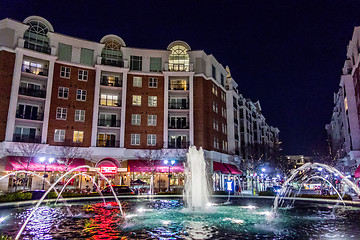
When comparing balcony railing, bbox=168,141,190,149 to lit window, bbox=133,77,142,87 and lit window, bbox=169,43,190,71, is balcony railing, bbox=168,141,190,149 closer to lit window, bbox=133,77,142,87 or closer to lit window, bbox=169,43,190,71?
lit window, bbox=133,77,142,87

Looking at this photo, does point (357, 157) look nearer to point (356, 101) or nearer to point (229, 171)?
point (356, 101)

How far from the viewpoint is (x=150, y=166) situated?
133 feet

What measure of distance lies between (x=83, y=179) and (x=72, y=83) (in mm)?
13951

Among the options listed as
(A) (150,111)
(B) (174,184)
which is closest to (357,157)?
(B) (174,184)

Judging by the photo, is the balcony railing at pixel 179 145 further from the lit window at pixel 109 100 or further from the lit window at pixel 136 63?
the lit window at pixel 136 63

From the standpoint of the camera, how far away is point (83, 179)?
135ft

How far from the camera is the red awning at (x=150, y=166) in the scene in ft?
133

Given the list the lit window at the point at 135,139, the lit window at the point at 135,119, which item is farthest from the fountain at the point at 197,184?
the lit window at the point at 135,119

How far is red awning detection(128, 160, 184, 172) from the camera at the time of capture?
133 ft

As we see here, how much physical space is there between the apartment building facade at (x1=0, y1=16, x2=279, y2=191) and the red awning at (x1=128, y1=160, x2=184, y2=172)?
36.5 inches

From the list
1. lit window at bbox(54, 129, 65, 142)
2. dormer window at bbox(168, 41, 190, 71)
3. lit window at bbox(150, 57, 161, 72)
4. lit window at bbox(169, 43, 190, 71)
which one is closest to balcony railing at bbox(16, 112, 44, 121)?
lit window at bbox(54, 129, 65, 142)

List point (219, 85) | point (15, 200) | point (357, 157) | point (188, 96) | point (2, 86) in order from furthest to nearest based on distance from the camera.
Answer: point (219, 85)
point (188, 96)
point (357, 157)
point (2, 86)
point (15, 200)

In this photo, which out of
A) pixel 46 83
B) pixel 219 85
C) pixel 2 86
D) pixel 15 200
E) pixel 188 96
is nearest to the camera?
pixel 15 200

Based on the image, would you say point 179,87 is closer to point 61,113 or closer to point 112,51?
point 112,51
